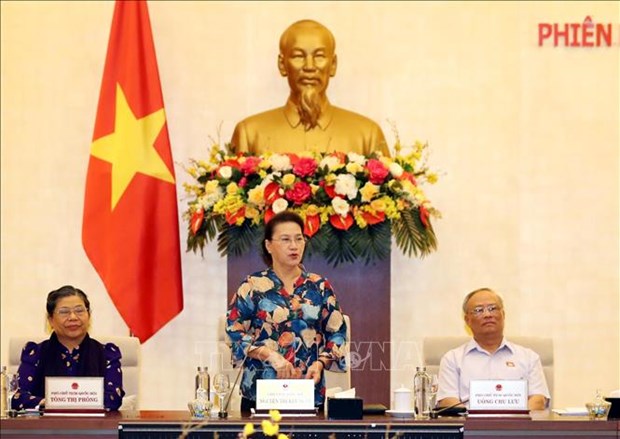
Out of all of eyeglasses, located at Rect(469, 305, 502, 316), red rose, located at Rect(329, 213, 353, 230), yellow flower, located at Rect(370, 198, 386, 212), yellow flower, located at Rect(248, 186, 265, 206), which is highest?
yellow flower, located at Rect(248, 186, 265, 206)

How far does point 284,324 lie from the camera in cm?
466

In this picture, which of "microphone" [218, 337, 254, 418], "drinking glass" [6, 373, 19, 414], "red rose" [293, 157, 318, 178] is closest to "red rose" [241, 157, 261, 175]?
"red rose" [293, 157, 318, 178]

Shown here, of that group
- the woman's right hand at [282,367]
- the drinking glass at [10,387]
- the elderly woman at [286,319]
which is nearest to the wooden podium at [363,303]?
the elderly woman at [286,319]

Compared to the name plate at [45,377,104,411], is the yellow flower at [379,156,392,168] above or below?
above

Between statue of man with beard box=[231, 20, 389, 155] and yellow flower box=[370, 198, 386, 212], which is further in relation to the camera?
statue of man with beard box=[231, 20, 389, 155]

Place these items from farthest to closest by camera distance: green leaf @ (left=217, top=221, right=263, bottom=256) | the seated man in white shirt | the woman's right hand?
green leaf @ (left=217, top=221, right=263, bottom=256)
the seated man in white shirt
the woman's right hand

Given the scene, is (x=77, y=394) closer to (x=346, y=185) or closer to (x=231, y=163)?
(x=346, y=185)

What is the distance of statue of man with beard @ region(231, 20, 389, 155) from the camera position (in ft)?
22.0

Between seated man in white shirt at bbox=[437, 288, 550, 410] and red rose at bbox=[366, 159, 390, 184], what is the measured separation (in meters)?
1.12

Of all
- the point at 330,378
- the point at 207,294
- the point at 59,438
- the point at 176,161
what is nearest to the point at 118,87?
the point at 176,161

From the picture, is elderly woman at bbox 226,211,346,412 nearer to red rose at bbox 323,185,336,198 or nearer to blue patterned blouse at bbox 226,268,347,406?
blue patterned blouse at bbox 226,268,347,406

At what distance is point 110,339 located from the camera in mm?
5172

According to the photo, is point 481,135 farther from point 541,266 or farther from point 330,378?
point 330,378

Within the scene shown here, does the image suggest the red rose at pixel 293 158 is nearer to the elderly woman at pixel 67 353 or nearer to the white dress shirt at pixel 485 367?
the white dress shirt at pixel 485 367
